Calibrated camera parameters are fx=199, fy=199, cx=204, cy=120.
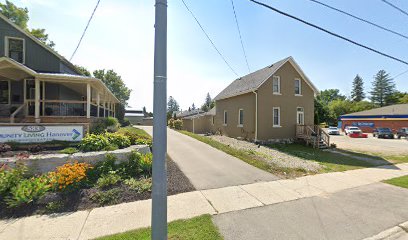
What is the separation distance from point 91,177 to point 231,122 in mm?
17035

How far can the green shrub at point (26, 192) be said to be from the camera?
4789 millimetres

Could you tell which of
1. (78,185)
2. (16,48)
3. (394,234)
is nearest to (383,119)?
(394,234)

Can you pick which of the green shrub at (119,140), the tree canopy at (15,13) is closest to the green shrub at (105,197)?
the green shrub at (119,140)

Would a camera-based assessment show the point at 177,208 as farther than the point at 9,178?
No

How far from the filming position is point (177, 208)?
501 cm

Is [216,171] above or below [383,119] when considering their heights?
below

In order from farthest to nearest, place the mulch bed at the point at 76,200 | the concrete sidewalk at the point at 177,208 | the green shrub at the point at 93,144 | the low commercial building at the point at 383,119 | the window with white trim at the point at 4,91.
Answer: the low commercial building at the point at 383,119 → the window with white trim at the point at 4,91 → the green shrub at the point at 93,144 → the mulch bed at the point at 76,200 → the concrete sidewalk at the point at 177,208

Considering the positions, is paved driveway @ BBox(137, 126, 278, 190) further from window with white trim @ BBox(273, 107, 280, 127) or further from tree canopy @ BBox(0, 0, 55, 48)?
tree canopy @ BBox(0, 0, 55, 48)

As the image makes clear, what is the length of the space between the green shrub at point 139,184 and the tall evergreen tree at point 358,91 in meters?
110

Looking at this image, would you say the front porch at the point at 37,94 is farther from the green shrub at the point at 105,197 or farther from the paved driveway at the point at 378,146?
the paved driveway at the point at 378,146

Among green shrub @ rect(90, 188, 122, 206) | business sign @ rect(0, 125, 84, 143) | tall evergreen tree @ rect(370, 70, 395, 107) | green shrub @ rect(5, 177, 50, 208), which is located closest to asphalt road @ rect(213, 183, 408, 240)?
green shrub @ rect(90, 188, 122, 206)

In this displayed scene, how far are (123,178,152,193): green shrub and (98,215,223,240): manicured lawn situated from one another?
2012 millimetres

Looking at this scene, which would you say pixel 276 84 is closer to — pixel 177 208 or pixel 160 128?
pixel 177 208

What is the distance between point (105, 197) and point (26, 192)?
1.84 m
